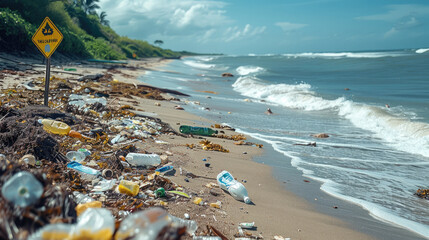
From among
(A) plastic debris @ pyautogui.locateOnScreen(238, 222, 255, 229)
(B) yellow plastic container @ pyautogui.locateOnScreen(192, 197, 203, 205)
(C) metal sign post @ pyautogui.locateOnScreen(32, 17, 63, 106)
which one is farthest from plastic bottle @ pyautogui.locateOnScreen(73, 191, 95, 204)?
(C) metal sign post @ pyautogui.locateOnScreen(32, 17, 63, 106)

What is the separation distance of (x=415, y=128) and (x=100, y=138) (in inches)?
360

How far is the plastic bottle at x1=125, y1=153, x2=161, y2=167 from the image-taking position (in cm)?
441

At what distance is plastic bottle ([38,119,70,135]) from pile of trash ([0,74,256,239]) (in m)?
0.01

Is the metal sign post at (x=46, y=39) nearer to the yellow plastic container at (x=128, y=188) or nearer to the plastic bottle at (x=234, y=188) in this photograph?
the yellow plastic container at (x=128, y=188)

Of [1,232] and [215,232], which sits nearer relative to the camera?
[1,232]

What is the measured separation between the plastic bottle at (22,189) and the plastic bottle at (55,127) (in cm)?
379

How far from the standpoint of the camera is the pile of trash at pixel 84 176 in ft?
4.74

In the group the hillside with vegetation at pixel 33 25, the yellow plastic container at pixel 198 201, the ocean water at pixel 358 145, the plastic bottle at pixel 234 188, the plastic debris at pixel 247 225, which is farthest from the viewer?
the hillside with vegetation at pixel 33 25

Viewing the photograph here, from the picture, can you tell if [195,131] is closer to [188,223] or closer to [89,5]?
[188,223]

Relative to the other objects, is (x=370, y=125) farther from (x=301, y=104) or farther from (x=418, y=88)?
(x=418, y=88)

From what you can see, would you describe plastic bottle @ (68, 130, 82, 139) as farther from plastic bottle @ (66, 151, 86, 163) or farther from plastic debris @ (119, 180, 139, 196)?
plastic debris @ (119, 180, 139, 196)

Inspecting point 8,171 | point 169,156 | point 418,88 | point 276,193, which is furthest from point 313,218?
point 418,88

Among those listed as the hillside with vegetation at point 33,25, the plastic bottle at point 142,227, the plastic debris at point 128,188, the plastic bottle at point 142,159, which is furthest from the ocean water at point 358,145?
the hillside with vegetation at point 33,25

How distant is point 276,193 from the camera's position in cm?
466
